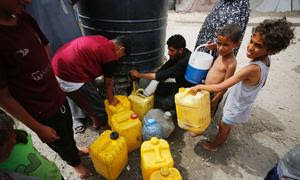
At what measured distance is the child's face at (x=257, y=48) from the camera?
178cm

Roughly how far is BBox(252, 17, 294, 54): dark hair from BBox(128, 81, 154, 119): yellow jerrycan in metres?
1.40

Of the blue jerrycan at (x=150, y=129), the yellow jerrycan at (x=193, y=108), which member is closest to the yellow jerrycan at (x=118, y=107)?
the blue jerrycan at (x=150, y=129)

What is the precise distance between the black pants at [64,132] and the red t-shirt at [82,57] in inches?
16.4

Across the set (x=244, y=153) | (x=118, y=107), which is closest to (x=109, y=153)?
(x=118, y=107)

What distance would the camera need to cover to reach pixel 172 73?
251cm

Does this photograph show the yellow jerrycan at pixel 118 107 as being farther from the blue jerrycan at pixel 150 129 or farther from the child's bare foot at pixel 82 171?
the child's bare foot at pixel 82 171

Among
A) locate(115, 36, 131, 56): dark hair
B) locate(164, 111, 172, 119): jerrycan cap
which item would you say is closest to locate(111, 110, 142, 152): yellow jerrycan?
locate(164, 111, 172, 119): jerrycan cap

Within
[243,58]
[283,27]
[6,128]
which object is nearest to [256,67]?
[283,27]

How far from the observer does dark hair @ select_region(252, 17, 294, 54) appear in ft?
5.72

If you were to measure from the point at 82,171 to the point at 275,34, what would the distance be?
2222 millimetres

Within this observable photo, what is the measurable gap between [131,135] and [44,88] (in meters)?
1.09

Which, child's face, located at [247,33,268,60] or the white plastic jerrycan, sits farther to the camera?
the white plastic jerrycan

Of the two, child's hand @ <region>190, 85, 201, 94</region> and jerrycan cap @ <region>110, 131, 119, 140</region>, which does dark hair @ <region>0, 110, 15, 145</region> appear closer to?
jerrycan cap @ <region>110, 131, 119, 140</region>

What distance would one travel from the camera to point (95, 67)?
7.05 feet
